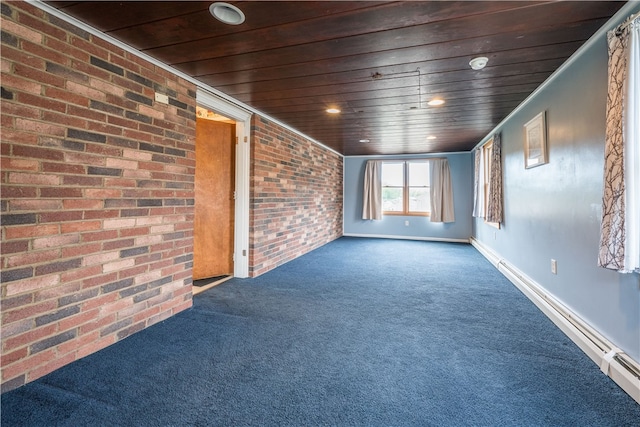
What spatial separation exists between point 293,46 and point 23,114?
1548mm

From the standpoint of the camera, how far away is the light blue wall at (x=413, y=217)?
21.3ft

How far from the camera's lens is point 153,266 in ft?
7.18

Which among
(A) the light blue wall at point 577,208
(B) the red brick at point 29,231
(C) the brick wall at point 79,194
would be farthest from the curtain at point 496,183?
(B) the red brick at point 29,231

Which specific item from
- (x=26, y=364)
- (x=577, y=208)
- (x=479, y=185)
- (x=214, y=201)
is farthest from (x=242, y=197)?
(x=479, y=185)

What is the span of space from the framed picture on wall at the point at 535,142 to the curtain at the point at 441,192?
3.42m

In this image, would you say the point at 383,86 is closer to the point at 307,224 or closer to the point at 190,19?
the point at 190,19

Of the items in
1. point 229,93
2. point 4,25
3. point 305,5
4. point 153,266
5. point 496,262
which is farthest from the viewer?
point 496,262

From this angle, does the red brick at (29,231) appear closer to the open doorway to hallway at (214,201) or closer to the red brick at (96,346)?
the red brick at (96,346)

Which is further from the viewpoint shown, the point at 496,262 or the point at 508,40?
the point at 496,262

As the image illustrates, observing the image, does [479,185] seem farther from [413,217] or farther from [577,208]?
[577,208]

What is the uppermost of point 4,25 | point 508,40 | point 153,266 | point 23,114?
point 508,40

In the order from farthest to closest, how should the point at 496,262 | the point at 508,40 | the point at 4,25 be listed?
the point at 496,262
the point at 508,40
the point at 4,25

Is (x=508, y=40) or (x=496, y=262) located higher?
(x=508, y=40)

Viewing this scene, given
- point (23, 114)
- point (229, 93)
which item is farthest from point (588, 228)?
point (23, 114)
